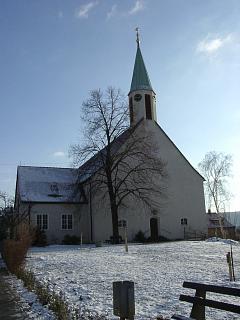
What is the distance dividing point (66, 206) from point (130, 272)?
85.4ft

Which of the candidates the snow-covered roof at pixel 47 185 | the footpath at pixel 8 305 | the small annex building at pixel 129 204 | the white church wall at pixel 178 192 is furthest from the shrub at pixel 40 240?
the footpath at pixel 8 305

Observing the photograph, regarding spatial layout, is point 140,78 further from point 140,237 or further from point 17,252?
point 17,252

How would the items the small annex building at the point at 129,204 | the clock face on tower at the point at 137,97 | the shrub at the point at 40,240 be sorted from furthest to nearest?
the clock face on tower at the point at 137,97, the small annex building at the point at 129,204, the shrub at the point at 40,240

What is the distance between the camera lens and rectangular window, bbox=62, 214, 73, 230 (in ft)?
135

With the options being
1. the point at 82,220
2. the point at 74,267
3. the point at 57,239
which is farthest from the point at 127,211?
the point at 74,267

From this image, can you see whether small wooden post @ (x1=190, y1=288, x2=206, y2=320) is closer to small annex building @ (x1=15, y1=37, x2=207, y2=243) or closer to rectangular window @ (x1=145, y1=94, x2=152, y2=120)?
small annex building @ (x1=15, y1=37, x2=207, y2=243)

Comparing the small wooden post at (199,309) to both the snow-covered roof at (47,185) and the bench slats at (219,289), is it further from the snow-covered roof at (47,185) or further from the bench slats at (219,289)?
the snow-covered roof at (47,185)

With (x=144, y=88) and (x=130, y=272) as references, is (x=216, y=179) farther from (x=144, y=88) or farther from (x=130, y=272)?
(x=130, y=272)

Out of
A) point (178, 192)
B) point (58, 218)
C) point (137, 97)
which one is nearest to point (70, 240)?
point (58, 218)

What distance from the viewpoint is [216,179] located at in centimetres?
5556

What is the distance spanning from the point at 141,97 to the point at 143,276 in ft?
105

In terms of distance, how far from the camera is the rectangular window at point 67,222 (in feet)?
135

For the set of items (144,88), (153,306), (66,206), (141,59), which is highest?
(141,59)

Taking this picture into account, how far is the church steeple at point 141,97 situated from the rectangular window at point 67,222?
1176 centimetres
